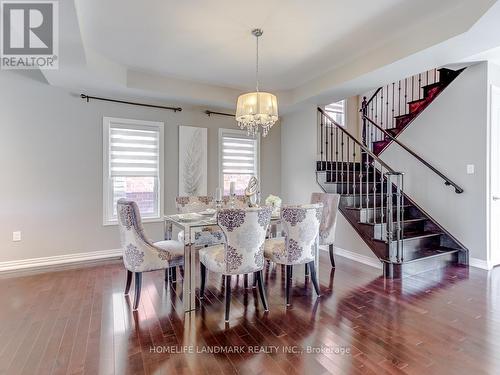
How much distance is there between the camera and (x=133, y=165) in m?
4.61

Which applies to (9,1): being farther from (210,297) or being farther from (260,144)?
(260,144)

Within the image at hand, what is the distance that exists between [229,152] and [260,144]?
71 centimetres

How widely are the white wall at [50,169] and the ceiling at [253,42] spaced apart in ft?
1.35

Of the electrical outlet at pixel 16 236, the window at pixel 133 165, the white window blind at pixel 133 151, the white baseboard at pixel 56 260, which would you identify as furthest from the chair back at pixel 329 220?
the electrical outlet at pixel 16 236

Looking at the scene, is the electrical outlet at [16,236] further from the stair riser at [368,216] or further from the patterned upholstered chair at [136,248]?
the stair riser at [368,216]

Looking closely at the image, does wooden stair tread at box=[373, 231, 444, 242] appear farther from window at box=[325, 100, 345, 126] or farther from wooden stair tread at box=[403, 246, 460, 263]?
window at box=[325, 100, 345, 126]

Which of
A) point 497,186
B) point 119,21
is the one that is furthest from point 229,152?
point 497,186

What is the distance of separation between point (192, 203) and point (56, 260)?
215 cm

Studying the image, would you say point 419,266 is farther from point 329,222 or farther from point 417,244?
point 329,222

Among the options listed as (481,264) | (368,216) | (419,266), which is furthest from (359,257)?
(481,264)

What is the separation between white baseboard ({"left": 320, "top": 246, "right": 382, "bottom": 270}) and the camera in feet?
12.8

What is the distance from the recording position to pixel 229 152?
546 centimetres

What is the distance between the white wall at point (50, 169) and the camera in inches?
150

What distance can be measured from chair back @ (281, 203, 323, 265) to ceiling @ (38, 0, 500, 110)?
191 centimetres
